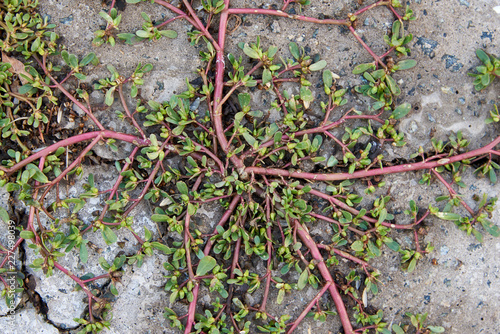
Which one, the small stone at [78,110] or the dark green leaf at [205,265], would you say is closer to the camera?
the dark green leaf at [205,265]

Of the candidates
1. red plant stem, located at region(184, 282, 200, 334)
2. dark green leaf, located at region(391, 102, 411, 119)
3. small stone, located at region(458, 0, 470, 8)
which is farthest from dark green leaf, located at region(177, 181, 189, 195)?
small stone, located at region(458, 0, 470, 8)

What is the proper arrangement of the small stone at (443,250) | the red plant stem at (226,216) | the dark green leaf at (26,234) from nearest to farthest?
the dark green leaf at (26,234) < the red plant stem at (226,216) < the small stone at (443,250)

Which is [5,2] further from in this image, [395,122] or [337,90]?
[395,122]

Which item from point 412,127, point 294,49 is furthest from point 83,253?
point 412,127

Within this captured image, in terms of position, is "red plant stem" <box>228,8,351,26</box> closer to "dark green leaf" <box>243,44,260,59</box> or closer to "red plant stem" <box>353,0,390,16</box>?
"red plant stem" <box>353,0,390,16</box>

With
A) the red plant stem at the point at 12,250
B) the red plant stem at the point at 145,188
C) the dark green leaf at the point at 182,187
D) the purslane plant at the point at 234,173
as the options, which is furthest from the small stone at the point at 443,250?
the red plant stem at the point at 12,250

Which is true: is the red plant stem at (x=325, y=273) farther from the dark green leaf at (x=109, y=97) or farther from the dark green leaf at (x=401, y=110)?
the dark green leaf at (x=109, y=97)

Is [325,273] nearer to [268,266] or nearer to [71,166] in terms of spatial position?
[268,266]

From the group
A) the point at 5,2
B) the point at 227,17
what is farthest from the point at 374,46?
the point at 5,2
